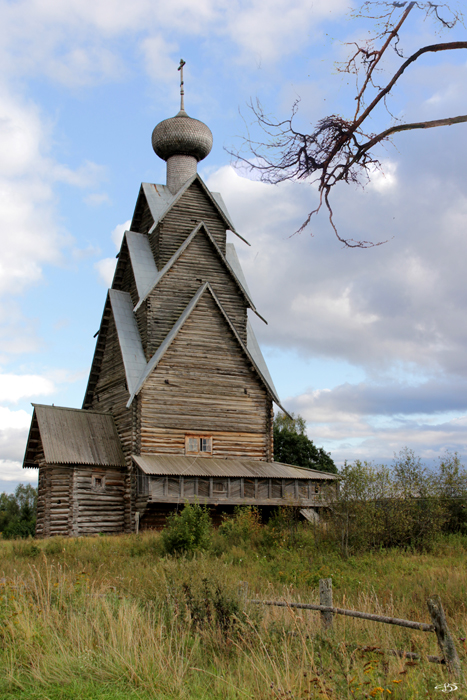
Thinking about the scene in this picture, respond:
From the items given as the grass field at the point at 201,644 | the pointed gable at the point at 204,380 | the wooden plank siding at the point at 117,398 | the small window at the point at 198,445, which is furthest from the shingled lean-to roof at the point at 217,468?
the grass field at the point at 201,644

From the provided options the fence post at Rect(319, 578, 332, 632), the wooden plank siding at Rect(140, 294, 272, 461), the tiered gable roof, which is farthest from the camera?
the tiered gable roof

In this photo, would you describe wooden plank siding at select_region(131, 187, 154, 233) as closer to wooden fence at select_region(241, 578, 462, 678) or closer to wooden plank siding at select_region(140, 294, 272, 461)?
wooden plank siding at select_region(140, 294, 272, 461)

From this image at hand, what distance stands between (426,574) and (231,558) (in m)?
5.25

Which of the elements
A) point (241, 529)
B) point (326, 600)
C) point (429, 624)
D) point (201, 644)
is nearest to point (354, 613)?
point (326, 600)

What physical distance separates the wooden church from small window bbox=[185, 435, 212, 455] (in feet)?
0.14

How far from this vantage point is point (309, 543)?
711 inches

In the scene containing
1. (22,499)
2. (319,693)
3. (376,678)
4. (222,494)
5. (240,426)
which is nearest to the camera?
(319,693)

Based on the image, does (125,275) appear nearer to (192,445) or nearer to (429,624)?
(192,445)

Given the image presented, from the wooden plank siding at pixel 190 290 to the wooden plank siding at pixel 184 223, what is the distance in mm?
1010

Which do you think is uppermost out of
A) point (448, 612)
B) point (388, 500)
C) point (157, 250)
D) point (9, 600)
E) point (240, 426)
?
point (157, 250)

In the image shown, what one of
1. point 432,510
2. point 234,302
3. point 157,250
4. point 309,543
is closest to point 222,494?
point 309,543

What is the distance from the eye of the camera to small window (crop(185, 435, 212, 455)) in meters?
25.7

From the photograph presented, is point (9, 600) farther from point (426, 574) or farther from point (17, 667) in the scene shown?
point (426, 574)

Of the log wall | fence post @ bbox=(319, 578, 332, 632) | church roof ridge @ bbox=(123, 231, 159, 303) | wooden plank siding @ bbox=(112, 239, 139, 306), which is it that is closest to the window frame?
the log wall
